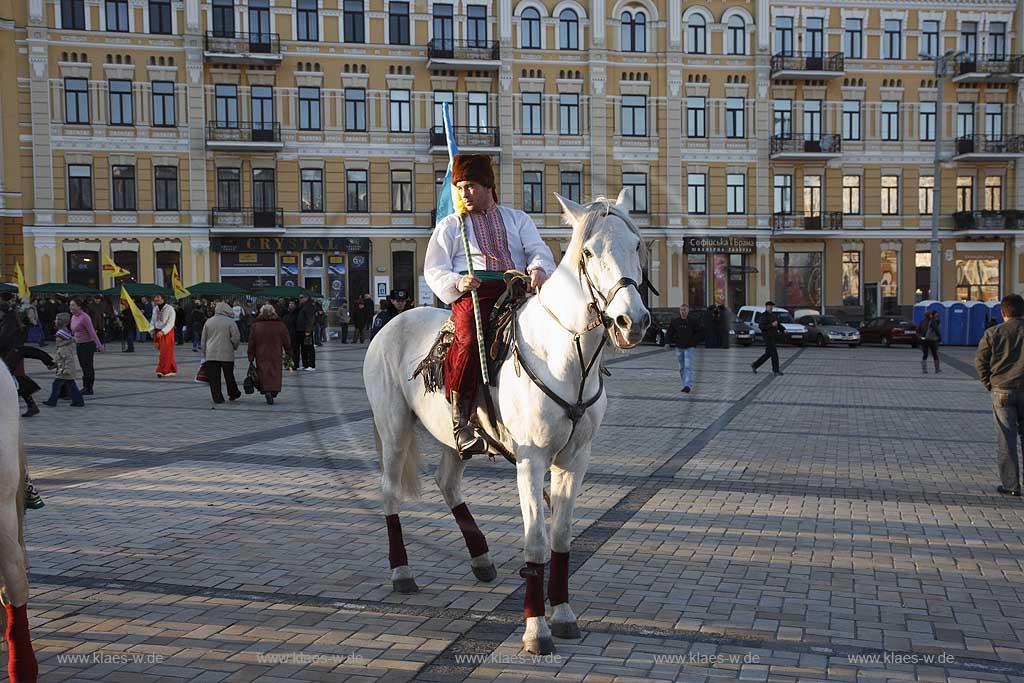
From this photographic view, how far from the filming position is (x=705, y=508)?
8.75m

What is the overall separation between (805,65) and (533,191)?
56.9 feet

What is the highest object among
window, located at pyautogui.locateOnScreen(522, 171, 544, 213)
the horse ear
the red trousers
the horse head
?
window, located at pyautogui.locateOnScreen(522, 171, 544, 213)

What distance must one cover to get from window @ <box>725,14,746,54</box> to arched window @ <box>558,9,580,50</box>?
7.46 metres

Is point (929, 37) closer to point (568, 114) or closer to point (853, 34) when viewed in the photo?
point (853, 34)

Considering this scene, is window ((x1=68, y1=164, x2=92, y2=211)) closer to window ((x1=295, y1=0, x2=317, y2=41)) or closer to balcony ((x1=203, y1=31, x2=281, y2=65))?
balcony ((x1=203, y1=31, x2=281, y2=65))

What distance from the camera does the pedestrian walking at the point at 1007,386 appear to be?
9.36 m

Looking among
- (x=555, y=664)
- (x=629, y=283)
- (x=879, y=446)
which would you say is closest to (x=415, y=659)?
(x=555, y=664)

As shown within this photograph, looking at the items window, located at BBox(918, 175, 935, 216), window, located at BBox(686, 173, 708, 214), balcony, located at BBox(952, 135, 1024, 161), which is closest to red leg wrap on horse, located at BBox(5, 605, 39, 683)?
window, located at BBox(686, 173, 708, 214)

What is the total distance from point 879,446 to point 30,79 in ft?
138

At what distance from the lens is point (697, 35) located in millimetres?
44562

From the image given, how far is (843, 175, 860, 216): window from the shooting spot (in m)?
47.8

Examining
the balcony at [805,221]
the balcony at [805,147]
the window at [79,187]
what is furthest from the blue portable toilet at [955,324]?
the window at [79,187]

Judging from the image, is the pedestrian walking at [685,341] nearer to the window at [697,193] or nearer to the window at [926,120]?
the window at [697,193]

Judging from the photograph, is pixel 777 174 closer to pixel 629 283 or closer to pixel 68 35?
pixel 68 35
